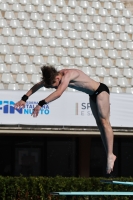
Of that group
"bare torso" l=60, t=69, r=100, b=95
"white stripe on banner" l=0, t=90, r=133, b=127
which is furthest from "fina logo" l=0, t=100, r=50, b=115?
"bare torso" l=60, t=69, r=100, b=95

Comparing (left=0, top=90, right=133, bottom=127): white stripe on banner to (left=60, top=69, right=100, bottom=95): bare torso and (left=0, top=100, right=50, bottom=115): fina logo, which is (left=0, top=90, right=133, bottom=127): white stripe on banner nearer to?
(left=0, top=100, right=50, bottom=115): fina logo

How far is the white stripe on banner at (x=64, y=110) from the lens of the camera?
63.5ft

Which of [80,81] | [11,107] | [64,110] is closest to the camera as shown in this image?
[80,81]

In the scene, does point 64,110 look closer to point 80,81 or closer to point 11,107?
point 11,107

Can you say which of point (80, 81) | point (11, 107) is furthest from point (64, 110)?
point (80, 81)

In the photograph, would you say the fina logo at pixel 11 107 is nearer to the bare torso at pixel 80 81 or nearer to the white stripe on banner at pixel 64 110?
the white stripe on banner at pixel 64 110

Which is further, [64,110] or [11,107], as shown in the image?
[64,110]

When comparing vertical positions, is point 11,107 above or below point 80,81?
above

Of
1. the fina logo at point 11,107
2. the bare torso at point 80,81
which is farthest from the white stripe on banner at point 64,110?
the bare torso at point 80,81

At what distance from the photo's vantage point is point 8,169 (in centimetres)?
2244

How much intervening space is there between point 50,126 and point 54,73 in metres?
9.84

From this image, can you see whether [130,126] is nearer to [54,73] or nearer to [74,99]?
[74,99]

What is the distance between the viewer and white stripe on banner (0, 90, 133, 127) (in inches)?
762

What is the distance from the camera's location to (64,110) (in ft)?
65.2
